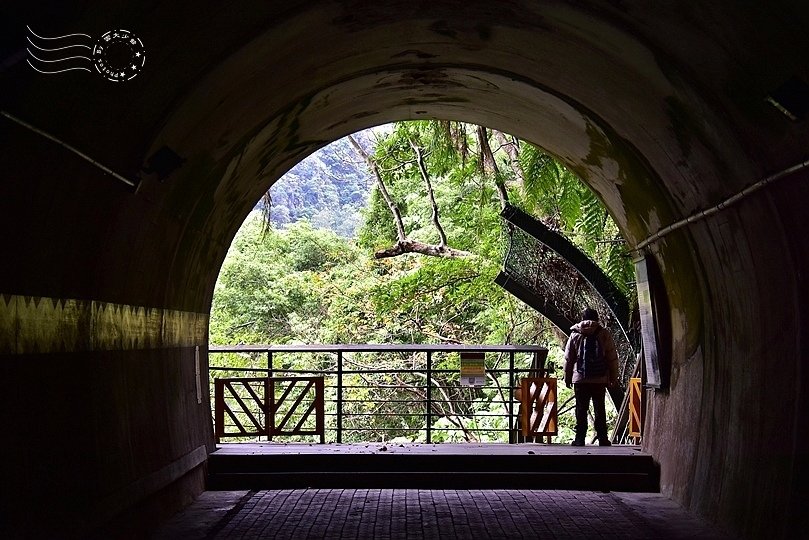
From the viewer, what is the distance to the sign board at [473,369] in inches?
505

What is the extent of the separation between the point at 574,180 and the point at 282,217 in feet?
144

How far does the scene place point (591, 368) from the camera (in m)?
11.4

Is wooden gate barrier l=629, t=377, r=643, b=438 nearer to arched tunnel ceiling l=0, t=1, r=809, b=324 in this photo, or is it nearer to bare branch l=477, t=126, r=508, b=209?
arched tunnel ceiling l=0, t=1, r=809, b=324

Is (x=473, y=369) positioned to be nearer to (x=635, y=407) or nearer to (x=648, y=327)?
(x=635, y=407)

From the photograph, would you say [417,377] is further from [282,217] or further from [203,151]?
[282,217]

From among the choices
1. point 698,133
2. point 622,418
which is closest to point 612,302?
point 622,418

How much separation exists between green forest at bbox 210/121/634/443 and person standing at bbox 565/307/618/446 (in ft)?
12.1

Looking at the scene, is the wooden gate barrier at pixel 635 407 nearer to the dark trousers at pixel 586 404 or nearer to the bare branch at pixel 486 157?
the dark trousers at pixel 586 404

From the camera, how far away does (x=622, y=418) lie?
13.5 metres

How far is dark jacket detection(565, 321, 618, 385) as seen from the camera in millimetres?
11422

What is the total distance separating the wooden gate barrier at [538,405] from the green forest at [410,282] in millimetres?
3337

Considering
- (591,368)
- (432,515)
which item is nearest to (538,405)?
(591,368)

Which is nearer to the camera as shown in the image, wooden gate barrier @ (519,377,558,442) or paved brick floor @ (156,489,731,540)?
paved brick floor @ (156,489,731,540)

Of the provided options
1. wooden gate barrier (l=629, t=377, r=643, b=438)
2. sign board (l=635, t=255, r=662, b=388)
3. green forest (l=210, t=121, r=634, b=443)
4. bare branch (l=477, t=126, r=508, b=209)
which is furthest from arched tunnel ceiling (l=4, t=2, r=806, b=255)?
bare branch (l=477, t=126, r=508, b=209)
